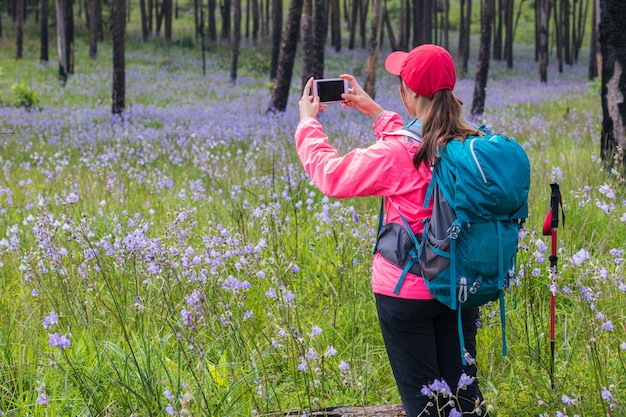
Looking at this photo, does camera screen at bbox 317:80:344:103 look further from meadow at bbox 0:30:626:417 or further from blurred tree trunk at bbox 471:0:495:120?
blurred tree trunk at bbox 471:0:495:120

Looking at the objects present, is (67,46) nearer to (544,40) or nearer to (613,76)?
(544,40)

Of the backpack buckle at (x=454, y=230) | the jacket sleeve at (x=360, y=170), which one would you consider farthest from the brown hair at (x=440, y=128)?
the backpack buckle at (x=454, y=230)

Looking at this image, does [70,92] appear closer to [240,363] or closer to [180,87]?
[180,87]

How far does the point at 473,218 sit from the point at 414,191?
1.03 ft

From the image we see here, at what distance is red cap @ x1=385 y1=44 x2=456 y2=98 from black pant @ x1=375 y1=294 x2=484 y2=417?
916mm

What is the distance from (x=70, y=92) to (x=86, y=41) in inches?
918

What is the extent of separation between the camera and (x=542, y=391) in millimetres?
3004

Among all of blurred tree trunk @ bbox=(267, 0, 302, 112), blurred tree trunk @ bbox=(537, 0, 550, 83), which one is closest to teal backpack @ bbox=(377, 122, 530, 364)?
blurred tree trunk @ bbox=(267, 0, 302, 112)

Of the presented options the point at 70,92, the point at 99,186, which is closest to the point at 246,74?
the point at 70,92

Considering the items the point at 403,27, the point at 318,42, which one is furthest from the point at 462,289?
the point at 403,27

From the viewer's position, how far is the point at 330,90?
3.20 m

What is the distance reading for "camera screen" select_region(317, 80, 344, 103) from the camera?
10.4 feet

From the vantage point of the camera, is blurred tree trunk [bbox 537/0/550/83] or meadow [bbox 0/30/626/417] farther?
blurred tree trunk [bbox 537/0/550/83]

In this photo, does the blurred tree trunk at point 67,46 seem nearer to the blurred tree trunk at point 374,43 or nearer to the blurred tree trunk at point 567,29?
the blurred tree trunk at point 374,43
